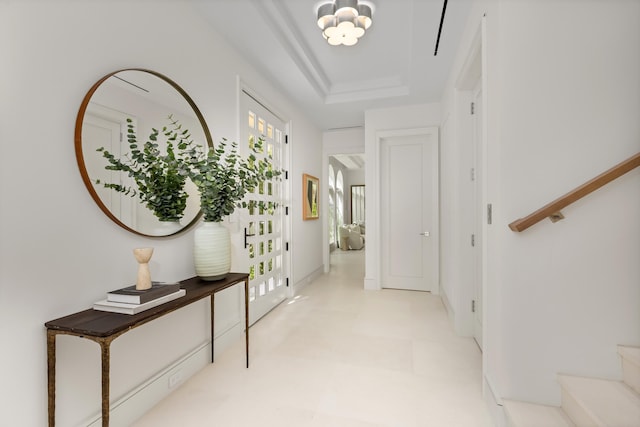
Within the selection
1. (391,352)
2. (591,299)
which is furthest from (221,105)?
(591,299)

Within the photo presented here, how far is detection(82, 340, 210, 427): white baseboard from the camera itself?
148cm

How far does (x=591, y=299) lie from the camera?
4.43 feet

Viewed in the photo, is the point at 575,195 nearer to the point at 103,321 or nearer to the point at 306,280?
the point at 103,321

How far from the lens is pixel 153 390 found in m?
1.71

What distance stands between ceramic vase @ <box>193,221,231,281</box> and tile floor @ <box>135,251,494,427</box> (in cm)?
77

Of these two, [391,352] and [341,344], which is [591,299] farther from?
[341,344]

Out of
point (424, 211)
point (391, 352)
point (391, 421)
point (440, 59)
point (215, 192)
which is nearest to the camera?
point (391, 421)

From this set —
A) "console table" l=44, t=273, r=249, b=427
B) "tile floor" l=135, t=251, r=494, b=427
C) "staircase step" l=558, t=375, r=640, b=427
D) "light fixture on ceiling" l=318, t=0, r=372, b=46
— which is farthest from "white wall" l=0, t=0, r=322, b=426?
"staircase step" l=558, t=375, r=640, b=427

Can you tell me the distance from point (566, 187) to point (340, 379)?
176 centimetres

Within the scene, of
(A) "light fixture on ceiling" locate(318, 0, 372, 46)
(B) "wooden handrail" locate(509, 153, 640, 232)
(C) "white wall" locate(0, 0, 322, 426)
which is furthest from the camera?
(A) "light fixture on ceiling" locate(318, 0, 372, 46)

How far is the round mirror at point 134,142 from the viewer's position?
1.38 metres

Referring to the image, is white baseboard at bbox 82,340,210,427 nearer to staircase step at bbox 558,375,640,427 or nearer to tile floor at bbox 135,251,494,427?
tile floor at bbox 135,251,494,427

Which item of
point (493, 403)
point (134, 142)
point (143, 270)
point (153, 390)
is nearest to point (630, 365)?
point (493, 403)

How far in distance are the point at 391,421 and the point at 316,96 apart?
3435 mm
